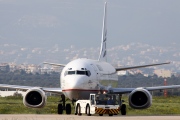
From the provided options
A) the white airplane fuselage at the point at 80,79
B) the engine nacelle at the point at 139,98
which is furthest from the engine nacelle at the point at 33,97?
the engine nacelle at the point at 139,98

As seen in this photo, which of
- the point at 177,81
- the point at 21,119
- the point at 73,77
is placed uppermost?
the point at 177,81

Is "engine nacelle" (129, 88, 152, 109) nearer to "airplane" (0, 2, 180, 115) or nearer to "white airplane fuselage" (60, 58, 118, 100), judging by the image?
"airplane" (0, 2, 180, 115)

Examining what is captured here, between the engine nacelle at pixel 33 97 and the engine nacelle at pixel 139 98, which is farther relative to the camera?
the engine nacelle at pixel 33 97

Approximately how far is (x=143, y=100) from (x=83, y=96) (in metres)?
4.52

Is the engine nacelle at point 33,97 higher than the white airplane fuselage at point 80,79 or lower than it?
lower

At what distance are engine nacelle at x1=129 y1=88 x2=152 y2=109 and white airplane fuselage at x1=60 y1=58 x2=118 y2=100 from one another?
2521mm

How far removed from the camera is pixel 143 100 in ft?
191

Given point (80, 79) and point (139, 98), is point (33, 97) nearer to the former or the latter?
point (80, 79)

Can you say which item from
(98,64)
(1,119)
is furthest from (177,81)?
(1,119)

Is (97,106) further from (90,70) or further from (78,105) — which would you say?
(90,70)

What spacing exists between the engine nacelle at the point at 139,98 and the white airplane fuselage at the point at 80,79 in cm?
252

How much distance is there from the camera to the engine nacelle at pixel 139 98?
57.8 meters

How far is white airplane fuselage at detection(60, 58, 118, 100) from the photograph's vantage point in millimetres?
55562

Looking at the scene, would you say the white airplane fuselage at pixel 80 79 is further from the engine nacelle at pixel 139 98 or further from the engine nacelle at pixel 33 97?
the engine nacelle at pixel 139 98
